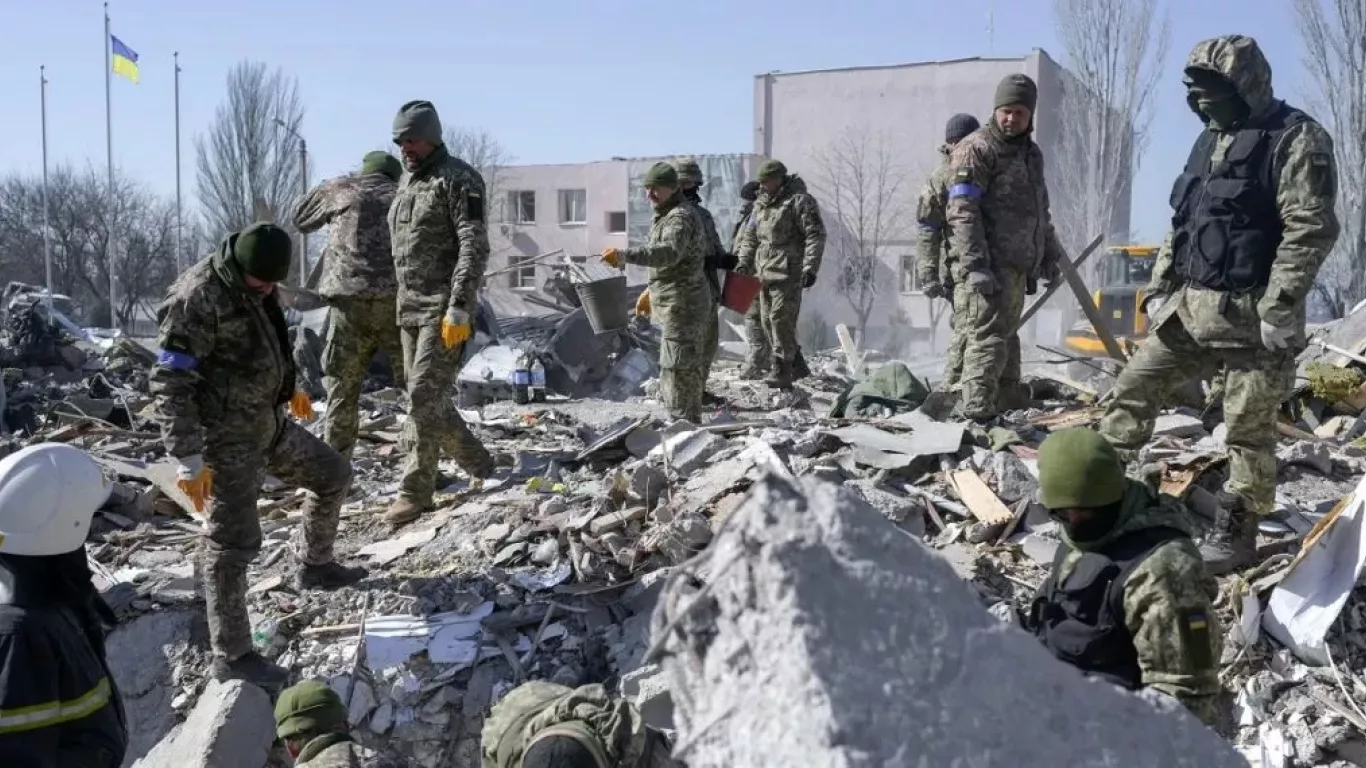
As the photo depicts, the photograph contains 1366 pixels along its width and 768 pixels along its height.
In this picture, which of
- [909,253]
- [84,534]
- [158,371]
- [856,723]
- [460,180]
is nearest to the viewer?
[856,723]

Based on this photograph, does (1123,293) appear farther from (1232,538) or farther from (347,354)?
(347,354)

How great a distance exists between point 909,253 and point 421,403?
2654 centimetres

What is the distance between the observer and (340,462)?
4605mm

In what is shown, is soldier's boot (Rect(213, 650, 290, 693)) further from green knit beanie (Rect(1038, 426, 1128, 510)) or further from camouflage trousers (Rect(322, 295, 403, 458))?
green knit beanie (Rect(1038, 426, 1128, 510))

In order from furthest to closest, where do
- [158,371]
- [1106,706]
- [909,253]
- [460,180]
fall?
[909,253] < [460,180] < [158,371] < [1106,706]

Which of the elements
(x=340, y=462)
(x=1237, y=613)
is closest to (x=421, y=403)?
(x=340, y=462)

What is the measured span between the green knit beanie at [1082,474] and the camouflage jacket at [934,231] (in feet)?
14.6

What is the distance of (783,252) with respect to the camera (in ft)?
30.3

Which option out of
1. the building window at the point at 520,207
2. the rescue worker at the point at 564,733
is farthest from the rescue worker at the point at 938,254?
the building window at the point at 520,207

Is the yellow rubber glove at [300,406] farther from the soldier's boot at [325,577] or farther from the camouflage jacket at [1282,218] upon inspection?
the camouflage jacket at [1282,218]

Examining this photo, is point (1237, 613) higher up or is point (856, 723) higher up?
point (856, 723)

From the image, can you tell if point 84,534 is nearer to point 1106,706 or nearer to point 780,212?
point 1106,706

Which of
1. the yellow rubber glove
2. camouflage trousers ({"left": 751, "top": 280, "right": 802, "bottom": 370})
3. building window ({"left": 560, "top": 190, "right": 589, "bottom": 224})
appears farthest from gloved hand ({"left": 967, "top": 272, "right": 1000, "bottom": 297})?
building window ({"left": 560, "top": 190, "right": 589, "bottom": 224})

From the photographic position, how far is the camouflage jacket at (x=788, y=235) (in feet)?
29.7
